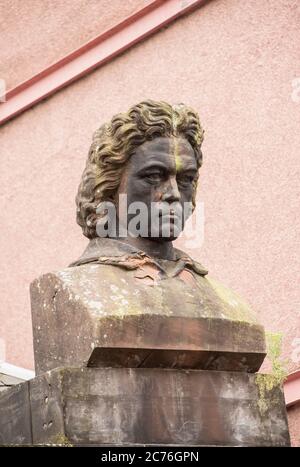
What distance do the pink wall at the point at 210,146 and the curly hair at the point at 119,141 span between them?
4177 mm

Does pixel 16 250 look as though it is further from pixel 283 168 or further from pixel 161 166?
pixel 161 166

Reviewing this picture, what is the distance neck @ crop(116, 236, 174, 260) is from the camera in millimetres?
9688

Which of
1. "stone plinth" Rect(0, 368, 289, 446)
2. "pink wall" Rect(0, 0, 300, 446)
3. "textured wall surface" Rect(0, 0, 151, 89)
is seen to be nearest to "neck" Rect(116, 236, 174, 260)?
"stone plinth" Rect(0, 368, 289, 446)

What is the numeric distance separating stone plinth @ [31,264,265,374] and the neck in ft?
0.61

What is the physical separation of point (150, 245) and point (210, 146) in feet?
16.8

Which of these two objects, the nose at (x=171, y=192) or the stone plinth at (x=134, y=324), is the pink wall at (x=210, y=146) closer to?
the stone plinth at (x=134, y=324)

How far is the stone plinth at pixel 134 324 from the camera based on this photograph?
914 cm

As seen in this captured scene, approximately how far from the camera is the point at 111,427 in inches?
354

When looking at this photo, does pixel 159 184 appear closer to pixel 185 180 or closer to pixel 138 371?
pixel 185 180

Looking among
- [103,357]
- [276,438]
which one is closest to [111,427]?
[103,357]

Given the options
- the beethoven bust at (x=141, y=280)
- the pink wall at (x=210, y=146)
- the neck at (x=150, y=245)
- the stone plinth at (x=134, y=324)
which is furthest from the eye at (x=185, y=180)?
the pink wall at (x=210, y=146)

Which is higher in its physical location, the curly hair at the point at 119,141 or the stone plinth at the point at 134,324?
the curly hair at the point at 119,141

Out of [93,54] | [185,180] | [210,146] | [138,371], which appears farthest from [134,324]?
[93,54]

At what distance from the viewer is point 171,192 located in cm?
957
